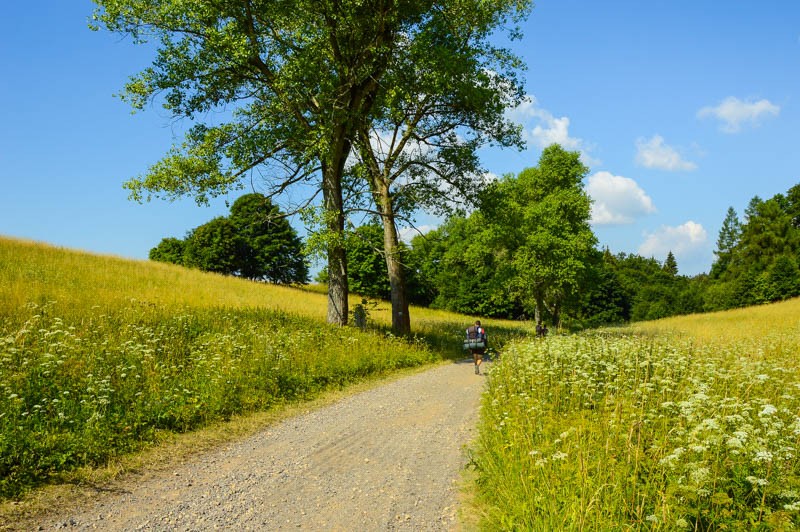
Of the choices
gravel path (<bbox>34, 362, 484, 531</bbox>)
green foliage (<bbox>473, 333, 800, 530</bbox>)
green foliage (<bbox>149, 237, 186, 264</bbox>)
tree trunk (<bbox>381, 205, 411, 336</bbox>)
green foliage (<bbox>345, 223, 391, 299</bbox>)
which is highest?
green foliage (<bbox>149, 237, 186, 264</bbox>)

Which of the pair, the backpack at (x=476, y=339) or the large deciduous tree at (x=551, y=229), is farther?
the large deciduous tree at (x=551, y=229)

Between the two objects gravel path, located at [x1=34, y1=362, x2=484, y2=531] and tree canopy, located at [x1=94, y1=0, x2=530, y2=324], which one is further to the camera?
tree canopy, located at [x1=94, y1=0, x2=530, y2=324]

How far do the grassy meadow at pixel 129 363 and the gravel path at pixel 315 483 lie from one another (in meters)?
1.30

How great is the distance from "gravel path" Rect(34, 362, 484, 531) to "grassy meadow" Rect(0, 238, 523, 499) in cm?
130

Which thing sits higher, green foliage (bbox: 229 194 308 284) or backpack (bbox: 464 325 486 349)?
green foliage (bbox: 229 194 308 284)

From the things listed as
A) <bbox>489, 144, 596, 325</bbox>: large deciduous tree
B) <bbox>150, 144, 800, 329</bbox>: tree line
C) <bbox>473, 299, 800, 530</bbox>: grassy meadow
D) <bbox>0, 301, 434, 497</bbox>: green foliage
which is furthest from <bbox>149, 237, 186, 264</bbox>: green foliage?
<bbox>473, 299, 800, 530</bbox>: grassy meadow

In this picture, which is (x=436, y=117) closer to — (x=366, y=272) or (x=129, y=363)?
(x=129, y=363)

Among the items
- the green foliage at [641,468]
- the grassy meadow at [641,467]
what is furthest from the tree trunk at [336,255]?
the green foliage at [641,468]

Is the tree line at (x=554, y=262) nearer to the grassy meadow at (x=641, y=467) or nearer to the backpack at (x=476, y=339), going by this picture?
the backpack at (x=476, y=339)

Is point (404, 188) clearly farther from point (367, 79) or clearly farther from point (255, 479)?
point (255, 479)

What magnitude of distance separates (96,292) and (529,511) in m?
16.6

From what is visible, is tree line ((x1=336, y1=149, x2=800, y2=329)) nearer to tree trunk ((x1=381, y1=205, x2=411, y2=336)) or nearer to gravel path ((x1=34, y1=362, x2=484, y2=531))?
tree trunk ((x1=381, y1=205, x2=411, y2=336))

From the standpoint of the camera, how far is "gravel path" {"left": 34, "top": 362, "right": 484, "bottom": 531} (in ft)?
19.0

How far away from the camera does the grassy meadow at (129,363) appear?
7.51 metres
